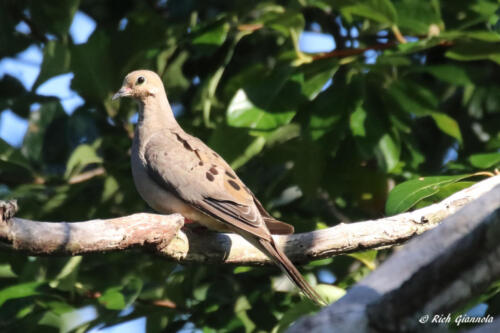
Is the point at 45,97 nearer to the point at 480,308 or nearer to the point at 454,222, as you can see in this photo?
the point at 480,308

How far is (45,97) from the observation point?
15.6ft

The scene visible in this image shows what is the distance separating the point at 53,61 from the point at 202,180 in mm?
1500

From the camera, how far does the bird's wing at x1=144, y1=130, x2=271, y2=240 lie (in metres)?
3.52

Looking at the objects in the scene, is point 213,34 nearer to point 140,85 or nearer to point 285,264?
point 140,85

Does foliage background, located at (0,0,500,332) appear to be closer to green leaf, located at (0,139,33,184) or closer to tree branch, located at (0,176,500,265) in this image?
green leaf, located at (0,139,33,184)

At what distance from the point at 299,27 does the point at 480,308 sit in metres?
1.87

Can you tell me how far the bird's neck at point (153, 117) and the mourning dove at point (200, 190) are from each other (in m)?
0.02

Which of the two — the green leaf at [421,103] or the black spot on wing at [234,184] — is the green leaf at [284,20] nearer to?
the green leaf at [421,103]

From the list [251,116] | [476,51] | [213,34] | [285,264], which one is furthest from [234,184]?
[476,51]

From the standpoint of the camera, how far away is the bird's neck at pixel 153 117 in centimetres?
421

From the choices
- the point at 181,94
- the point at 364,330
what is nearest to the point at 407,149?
the point at 181,94

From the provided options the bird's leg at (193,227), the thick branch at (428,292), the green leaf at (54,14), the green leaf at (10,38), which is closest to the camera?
the thick branch at (428,292)

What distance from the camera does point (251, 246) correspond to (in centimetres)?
351

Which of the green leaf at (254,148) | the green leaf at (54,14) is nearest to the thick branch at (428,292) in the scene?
the green leaf at (254,148)
